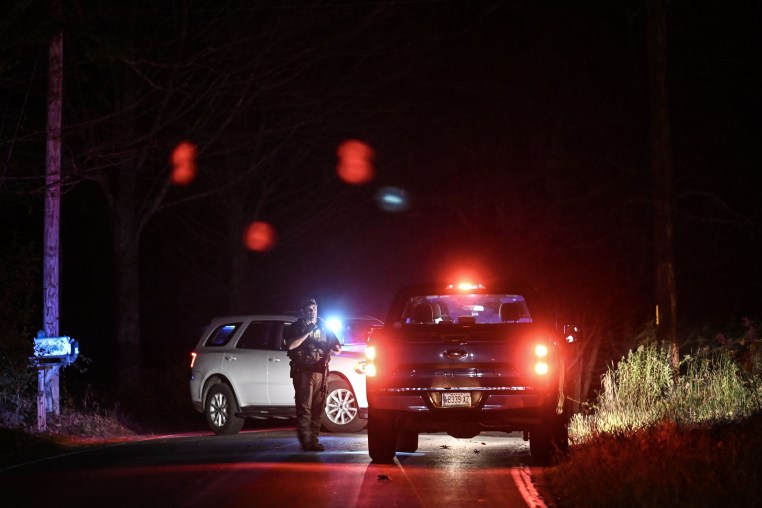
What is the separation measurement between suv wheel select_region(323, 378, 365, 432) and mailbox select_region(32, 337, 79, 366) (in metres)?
4.23

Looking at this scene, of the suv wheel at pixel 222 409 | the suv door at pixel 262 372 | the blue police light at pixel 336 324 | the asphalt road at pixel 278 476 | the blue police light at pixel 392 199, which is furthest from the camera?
the blue police light at pixel 392 199

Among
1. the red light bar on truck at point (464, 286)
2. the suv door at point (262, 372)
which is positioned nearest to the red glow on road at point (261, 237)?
the suv door at point (262, 372)

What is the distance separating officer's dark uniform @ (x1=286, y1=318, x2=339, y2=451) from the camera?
56.3 ft

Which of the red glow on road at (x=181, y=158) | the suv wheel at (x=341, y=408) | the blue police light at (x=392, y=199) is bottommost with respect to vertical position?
the suv wheel at (x=341, y=408)

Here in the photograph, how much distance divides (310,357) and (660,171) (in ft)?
27.4

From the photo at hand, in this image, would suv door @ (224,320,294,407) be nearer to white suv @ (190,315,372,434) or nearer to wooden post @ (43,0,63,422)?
white suv @ (190,315,372,434)

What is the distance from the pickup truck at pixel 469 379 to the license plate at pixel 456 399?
11mm

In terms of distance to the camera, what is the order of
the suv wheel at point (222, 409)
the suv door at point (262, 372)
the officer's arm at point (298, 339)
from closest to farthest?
1. the officer's arm at point (298, 339)
2. the suv door at point (262, 372)
3. the suv wheel at point (222, 409)

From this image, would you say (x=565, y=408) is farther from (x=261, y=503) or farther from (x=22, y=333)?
(x=22, y=333)

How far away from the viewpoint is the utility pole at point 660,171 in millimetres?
22219

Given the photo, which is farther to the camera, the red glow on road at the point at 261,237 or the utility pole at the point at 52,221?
the red glow on road at the point at 261,237

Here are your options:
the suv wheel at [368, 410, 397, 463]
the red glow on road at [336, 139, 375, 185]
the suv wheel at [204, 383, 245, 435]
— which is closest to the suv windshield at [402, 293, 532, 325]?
the suv wheel at [368, 410, 397, 463]

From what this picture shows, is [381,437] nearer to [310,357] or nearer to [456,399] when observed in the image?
[456,399]

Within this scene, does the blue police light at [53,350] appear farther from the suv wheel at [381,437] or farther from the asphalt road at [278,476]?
the suv wheel at [381,437]
